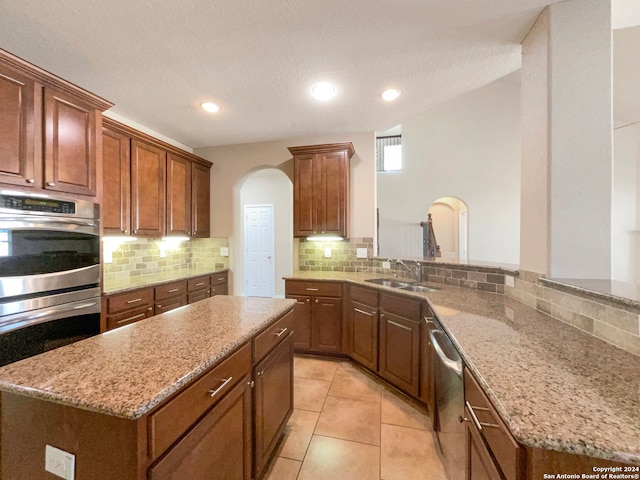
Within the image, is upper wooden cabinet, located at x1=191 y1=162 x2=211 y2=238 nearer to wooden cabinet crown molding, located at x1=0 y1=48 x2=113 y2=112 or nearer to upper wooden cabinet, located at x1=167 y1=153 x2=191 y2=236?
upper wooden cabinet, located at x1=167 y1=153 x2=191 y2=236

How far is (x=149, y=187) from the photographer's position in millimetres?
2824

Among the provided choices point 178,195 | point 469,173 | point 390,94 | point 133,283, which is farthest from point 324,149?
point 469,173

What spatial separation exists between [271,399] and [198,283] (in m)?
2.12

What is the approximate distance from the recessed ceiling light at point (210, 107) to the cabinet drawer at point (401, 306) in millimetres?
2382

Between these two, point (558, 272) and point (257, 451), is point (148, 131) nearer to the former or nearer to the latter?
point (257, 451)

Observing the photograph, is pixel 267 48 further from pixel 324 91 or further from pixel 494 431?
pixel 494 431

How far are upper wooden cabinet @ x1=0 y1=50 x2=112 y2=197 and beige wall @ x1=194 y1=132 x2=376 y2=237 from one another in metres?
1.69

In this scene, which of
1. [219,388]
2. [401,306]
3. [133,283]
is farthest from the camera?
[133,283]

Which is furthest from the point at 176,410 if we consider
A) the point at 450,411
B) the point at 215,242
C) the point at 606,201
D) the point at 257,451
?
the point at 215,242

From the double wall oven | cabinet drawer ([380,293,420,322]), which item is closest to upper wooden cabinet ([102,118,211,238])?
the double wall oven

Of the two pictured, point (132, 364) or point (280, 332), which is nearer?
point (132, 364)

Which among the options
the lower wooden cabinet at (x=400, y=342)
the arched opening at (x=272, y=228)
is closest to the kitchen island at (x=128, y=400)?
the lower wooden cabinet at (x=400, y=342)

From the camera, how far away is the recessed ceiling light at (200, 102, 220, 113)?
2.52 meters

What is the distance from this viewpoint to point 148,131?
3.12 metres
